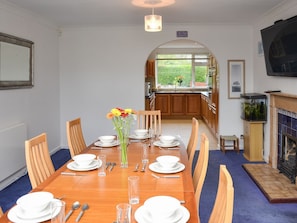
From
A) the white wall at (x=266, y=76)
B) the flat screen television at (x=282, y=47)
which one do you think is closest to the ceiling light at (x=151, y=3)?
the flat screen television at (x=282, y=47)

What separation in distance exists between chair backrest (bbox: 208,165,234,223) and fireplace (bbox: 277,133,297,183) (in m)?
2.86

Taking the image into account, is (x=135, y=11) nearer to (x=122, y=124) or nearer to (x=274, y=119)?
(x=274, y=119)

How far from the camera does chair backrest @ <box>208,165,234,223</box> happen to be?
1.21 meters

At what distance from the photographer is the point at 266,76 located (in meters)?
5.05

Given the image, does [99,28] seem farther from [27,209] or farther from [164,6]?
[27,209]

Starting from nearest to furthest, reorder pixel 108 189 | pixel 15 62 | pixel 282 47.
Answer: pixel 108 189 < pixel 282 47 < pixel 15 62

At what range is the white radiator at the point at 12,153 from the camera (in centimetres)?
386

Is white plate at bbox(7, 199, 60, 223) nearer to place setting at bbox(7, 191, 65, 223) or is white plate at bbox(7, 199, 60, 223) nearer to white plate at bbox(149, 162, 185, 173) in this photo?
place setting at bbox(7, 191, 65, 223)

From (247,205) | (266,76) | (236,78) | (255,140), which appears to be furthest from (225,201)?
(236,78)

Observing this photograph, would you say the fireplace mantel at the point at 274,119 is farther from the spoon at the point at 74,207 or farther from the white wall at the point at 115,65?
the spoon at the point at 74,207

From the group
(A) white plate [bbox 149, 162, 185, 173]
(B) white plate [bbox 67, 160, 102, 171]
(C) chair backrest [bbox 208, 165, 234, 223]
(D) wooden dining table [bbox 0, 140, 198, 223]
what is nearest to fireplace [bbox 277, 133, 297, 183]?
(D) wooden dining table [bbox 0, 140, 198, 223]

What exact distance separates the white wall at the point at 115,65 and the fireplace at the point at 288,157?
1.62 meters

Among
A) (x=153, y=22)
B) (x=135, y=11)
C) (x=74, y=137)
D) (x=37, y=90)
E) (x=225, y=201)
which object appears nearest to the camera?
(x=225, y=201)

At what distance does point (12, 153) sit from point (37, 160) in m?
2.09
